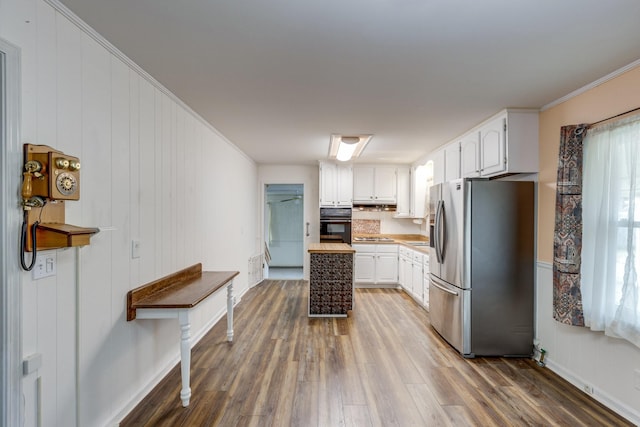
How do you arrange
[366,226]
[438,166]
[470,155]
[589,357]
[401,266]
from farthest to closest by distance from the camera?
[366,226] → [401,266] → [438,166] → [470,155] → [589,357]

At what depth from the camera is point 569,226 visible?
8.30ft

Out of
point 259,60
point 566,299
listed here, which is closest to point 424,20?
point 259,60

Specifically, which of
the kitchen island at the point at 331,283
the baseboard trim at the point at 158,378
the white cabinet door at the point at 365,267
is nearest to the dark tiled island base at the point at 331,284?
the kitchen island at the point at 331,283

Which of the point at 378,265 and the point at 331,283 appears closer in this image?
the point at 331,283

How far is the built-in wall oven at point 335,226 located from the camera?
5.89m

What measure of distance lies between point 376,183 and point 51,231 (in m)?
5.23

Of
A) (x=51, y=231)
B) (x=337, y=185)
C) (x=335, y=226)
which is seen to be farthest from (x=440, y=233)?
(x=51, y=231)

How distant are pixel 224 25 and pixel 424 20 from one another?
3.59 feet

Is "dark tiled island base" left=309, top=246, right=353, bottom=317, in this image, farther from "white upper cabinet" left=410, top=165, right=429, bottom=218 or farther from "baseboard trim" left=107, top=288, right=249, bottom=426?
"white upper cabinet" left=410, top=165, right=429, bottom=218

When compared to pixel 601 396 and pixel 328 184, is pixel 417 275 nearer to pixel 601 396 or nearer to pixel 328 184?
pixel 328 184

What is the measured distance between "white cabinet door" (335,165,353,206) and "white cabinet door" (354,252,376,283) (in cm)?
105

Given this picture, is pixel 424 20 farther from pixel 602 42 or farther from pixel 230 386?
pixel 230 386

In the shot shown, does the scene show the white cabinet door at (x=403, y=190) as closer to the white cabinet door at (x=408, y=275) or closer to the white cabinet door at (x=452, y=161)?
the white cabinet door at (x=408, y=275)

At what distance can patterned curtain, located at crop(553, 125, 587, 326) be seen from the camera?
2482mm
